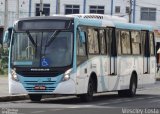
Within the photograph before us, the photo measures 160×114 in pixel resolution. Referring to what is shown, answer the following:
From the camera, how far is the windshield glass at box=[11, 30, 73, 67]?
21125mm

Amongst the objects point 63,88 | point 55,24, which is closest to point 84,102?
point 63,88

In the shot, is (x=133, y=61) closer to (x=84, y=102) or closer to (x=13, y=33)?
(x=84, y=102)

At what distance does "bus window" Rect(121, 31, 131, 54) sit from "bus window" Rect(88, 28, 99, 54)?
2.62 metres

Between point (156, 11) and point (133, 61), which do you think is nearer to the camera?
point (133, 61)

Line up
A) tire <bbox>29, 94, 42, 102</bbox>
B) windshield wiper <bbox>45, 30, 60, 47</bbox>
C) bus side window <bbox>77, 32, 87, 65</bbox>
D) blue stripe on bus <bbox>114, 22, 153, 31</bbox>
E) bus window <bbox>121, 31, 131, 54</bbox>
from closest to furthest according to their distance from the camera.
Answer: windshield wiper <bbox>45, 30, 60, 47</bbox> → bus side window <bbox>77, 32, 87, 65</bbox> → tire <bbox>29, 94, 42, 102</bbox> → blue stripe on bus <bbox>114, 22, 153, 31</bbox> → bus window <bbox>121, 31, 131, 54</bbox>

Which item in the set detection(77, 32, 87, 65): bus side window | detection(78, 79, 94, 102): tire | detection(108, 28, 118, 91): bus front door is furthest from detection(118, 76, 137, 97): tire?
detection(77, 32, 87, 65): bus side window

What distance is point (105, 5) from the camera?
81562 millimetres

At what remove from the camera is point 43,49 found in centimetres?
2130

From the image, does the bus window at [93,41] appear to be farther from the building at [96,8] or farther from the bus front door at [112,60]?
the building at [96,8]

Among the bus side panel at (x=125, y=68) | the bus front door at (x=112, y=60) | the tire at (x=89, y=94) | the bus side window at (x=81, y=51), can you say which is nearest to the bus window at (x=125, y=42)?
the bus side panel at (x=125, y=68)

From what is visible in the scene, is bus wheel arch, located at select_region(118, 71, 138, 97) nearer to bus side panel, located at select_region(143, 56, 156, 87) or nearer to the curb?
bus side panel, located at select_region(143, 56, 156, 87)

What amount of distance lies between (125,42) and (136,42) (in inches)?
52.3

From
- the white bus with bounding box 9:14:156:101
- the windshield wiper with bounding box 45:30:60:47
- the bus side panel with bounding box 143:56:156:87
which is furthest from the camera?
the bus side panel with bounding box 143:56:156:87

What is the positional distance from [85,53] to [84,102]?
1.77m
